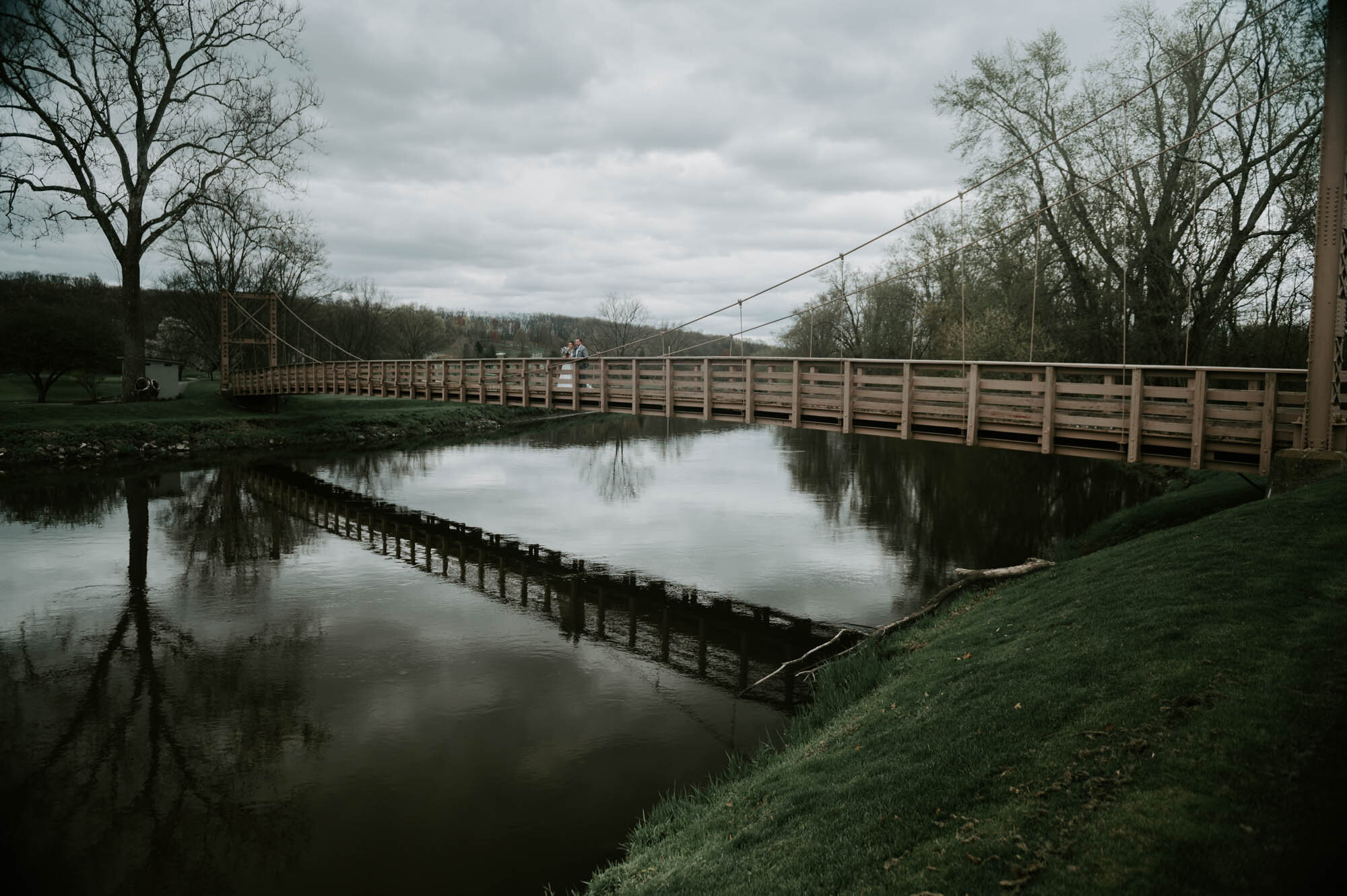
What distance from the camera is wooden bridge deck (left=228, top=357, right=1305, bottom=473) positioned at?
1065 centimetres

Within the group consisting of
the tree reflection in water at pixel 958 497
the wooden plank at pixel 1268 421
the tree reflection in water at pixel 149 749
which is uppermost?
the wooden plank at pixel 1268 421

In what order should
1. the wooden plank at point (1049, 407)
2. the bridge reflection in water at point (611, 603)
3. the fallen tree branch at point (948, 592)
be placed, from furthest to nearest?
the wooden plank at point (1049, 407) < the bridge reflection in water at point (611, 603) < the fallen tree branch at point (948, 592)

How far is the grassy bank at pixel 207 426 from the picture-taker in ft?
86.1

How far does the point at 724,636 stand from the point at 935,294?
31.6m

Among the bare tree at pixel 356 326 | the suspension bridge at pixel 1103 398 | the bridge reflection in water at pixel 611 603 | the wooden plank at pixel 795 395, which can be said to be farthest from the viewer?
the bare tree at pixel 356 326

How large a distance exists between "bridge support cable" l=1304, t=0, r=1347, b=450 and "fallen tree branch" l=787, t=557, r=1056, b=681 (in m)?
3.57

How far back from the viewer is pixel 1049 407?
1195 cm

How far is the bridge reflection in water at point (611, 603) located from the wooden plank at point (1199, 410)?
18.5 ft

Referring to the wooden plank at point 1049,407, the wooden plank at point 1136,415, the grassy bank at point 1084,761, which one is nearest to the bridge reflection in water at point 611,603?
the grassy bank at point 1084,761

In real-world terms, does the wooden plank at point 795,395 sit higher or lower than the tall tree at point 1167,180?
lower

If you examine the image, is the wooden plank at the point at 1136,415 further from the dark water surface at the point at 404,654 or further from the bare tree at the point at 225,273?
the bare tree at the point at 225,273

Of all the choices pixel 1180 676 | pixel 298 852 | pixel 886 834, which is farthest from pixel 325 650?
pixel 1180 676

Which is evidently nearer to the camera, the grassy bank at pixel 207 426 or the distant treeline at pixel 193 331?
the grassy bank at pixel 207 426

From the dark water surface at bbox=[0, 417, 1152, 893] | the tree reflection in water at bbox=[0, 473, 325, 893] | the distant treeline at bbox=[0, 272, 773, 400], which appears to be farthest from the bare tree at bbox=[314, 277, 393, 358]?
the tree reflection in water at bbox=[0, 473, 325, 893]
